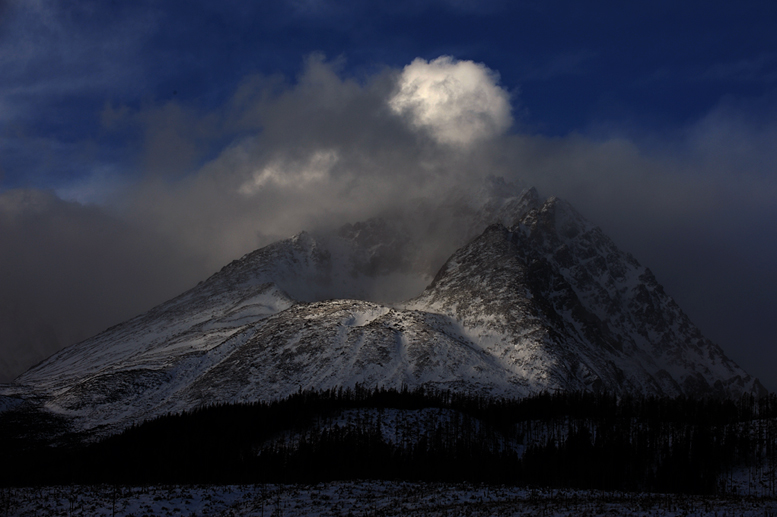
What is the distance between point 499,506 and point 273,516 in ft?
88.8

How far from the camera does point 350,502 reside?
9188 centimetres

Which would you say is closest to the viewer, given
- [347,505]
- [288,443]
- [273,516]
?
[273,516]

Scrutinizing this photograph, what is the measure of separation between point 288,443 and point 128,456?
1703 inches

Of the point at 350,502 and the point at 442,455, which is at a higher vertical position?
A: the point at 442,455

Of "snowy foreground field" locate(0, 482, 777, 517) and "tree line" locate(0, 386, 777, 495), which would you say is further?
"tree line" locate(0, 386, 777, 495)

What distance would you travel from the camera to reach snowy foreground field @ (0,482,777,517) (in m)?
80.5

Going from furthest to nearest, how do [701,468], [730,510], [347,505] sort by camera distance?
[701,468]
[347,505]
[730,510]

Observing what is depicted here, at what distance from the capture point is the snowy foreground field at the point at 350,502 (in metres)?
80.5

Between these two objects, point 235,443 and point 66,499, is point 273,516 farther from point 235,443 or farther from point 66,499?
point 235,443

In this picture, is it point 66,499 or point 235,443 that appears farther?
point 235,443

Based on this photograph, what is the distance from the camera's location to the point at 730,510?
253 feet

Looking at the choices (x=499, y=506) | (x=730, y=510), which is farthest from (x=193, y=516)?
(x=730, y=510)

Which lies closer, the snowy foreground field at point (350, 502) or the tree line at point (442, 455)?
the snowy foreground field at point (350, 502)

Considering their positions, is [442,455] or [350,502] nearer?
[350,502]
